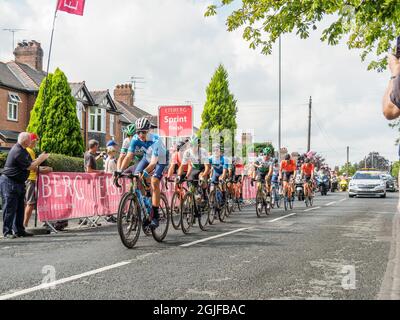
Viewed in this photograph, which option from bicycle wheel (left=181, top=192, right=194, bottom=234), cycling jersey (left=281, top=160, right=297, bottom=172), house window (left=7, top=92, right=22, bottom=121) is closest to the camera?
bicycle wheel (left=181, top=192, right=194, bottom=234)

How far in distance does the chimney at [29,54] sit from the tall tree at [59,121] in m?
10.2

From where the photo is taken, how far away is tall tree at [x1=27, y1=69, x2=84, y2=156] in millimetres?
33688

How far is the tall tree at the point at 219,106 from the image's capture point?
5625 cm

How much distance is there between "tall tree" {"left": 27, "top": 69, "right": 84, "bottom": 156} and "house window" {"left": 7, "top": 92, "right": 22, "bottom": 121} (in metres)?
3.47

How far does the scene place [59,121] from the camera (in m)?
34.0

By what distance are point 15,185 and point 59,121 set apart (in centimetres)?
2535

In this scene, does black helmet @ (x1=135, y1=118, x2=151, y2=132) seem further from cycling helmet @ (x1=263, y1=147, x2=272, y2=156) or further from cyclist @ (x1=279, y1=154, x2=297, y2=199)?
cyclist @ (x1=279, y1=154, x2=297, y2=199)

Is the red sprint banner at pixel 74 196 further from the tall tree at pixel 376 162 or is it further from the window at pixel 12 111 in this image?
the tall tree at pixel 376 162

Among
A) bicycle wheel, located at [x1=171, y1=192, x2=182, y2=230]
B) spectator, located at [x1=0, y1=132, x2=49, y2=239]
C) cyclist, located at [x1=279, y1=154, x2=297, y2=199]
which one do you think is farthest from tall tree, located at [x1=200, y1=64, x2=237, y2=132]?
spectator, located at [x1=0, y1=132, x2=49, y2=239]

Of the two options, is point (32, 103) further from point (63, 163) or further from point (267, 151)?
point (267, 151)

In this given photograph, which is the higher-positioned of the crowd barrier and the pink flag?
the pink flag

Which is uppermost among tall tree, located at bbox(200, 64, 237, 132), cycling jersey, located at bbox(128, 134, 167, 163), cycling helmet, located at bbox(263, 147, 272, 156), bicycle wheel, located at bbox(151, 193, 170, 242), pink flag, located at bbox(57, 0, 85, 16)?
tall tree, located at bbox(200, 64, 237, 132)

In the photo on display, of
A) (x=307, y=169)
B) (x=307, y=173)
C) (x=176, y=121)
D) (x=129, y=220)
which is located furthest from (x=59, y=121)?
(x=129, y=220)
